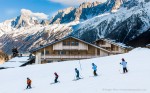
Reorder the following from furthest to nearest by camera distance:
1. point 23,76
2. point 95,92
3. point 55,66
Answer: point 55,66
point 23,76
point 95,92

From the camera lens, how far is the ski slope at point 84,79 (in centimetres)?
2497

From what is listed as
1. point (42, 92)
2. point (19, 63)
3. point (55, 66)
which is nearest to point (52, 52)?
point (19, 63)

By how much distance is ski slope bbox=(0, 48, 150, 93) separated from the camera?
24969 mm

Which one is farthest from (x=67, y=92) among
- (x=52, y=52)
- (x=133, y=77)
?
(x=52, y=52)

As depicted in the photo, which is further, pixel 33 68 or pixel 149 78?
pixel 33 68

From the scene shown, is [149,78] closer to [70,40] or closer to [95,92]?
[95,92]

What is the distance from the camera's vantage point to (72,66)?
4781cm

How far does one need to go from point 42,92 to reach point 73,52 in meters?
49.7

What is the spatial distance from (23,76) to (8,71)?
2884 millimetres

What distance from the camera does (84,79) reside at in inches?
1300

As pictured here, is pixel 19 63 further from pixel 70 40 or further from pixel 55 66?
pixel 55 66

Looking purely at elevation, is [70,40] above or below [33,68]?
above

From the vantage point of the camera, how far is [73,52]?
7856cm

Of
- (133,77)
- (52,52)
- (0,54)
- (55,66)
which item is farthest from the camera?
(0,54)
